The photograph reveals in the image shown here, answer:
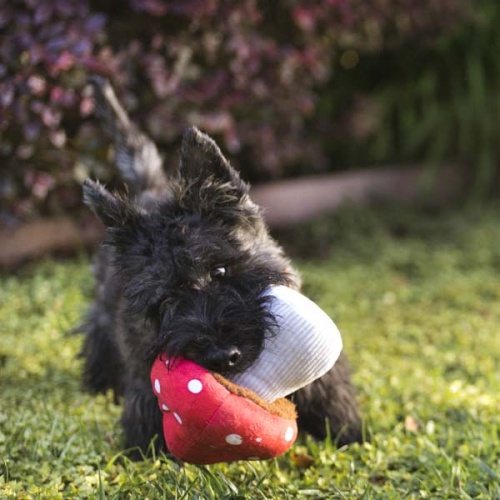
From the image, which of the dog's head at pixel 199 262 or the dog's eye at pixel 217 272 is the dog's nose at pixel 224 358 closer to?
the dog's head at pixel 199 262

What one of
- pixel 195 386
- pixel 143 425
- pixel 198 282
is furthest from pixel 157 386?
pixel 143 425

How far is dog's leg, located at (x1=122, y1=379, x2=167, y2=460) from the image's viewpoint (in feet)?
9.12

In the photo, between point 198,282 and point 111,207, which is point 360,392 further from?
point 111,207

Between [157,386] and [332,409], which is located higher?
[157,386]

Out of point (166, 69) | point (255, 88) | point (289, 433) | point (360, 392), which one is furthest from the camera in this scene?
point (255, 88)

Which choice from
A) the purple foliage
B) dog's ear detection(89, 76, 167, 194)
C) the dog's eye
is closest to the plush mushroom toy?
the dog's eye

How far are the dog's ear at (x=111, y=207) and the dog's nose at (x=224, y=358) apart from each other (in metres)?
0.62

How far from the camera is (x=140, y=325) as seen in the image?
8.85 feet

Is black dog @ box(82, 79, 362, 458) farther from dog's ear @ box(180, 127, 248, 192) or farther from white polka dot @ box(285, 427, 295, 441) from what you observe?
white polka dot @ box(285, 427, 295, 441)

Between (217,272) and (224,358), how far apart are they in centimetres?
35

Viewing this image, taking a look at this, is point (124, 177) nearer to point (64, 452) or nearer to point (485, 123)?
point (64, 452)

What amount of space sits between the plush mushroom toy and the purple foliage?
8.07ft

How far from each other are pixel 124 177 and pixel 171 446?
1.78 m

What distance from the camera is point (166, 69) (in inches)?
201
